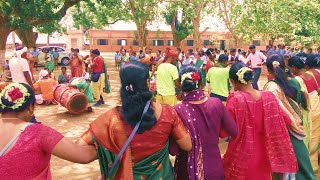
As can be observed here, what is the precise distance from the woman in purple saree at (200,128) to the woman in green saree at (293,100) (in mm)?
971

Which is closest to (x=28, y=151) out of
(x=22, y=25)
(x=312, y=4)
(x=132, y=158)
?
(x=132, y=158)

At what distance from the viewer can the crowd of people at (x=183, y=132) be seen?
2037 millimetres

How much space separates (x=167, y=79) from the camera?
5.20 meters

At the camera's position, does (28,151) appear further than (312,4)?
No

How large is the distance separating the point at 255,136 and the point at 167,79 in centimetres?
245

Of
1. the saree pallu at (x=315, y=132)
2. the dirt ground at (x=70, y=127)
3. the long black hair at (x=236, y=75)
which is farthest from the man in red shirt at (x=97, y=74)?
the long black hair at (x=236, y=75)

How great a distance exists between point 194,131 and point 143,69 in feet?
2.42

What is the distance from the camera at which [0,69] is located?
52.5 ft

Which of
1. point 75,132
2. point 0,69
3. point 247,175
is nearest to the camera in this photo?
point 247,175

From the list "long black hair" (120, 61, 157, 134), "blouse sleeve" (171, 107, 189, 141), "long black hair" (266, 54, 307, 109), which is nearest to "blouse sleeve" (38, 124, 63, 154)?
"long black hair" (120, 61, 157, 134)

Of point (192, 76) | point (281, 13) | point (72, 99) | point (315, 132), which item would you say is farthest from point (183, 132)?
point (281, 13)

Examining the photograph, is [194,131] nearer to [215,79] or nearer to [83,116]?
[215,79]

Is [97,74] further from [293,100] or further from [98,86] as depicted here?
[293,100]

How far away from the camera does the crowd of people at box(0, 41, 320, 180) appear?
2.04 m
